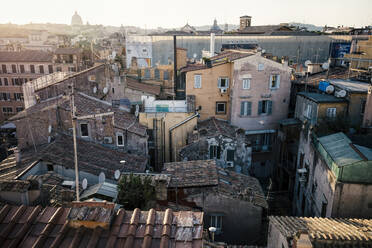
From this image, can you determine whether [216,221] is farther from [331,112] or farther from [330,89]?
[330,89]

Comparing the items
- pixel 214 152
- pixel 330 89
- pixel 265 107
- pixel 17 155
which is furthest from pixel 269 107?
pixel 17 155

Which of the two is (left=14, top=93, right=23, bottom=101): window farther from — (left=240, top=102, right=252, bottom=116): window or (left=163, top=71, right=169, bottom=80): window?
(left=240, top=102, right=252, bottom=116): window

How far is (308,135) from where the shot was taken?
750 inches

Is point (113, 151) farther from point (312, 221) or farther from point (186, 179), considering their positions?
point (312, 221)

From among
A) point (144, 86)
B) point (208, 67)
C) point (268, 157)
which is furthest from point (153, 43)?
point (268, 157)

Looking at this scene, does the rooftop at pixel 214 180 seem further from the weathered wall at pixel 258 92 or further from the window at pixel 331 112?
the weathered wall at pixel 258 92

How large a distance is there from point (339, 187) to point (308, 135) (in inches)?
225

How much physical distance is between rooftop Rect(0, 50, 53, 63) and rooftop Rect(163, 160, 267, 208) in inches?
1420

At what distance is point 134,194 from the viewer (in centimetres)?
1258

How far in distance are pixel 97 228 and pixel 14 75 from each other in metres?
45.3

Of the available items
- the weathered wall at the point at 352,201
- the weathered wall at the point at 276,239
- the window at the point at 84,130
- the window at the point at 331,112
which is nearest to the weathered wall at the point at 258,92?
the window at the point at 331,112

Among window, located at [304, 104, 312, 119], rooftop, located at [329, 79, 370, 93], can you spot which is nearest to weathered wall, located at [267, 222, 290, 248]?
window, located at [304, 104, 312, 119]

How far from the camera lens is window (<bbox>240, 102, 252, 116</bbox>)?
2518 cm

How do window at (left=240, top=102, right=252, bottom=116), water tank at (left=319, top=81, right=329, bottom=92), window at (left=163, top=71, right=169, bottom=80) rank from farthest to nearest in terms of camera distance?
1. window at (left=163, top=71, right=169, bottom=80)
2. window at (left=240, top=102, right=252, bottom=116)
3. water tank at (left=319, top=81, right=329, bottom=92)
